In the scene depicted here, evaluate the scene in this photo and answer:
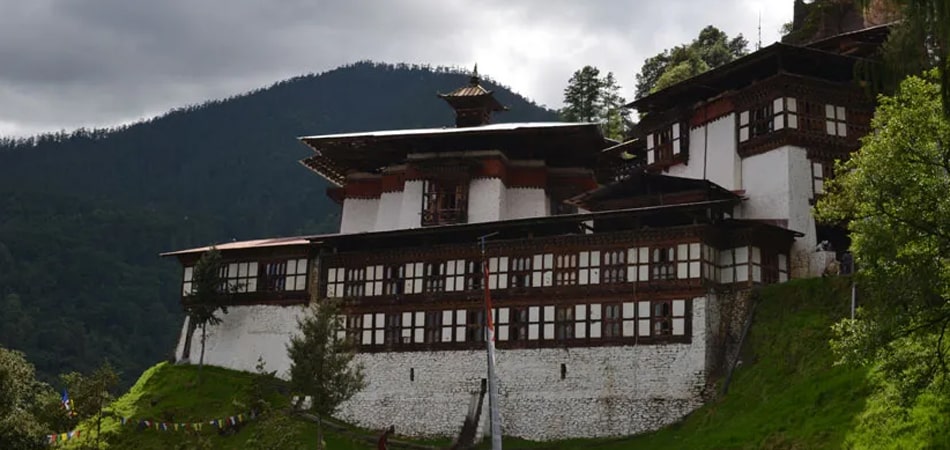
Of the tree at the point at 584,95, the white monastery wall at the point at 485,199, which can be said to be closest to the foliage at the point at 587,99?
the tree at the point at 584,95

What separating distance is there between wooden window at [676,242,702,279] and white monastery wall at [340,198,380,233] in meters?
27.3

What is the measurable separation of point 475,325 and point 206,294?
16.2 m

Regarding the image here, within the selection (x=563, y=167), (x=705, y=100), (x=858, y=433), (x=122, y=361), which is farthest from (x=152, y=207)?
(x=858, y=433)

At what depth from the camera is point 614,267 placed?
50781 mm

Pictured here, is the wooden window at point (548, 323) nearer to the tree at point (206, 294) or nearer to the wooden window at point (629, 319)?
the wooden window at point (629, 319)

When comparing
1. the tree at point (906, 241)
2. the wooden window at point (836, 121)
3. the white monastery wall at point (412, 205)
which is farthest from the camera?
the white monastery wall at point (412, 205)

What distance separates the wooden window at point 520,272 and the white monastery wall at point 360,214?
1976 centimetres

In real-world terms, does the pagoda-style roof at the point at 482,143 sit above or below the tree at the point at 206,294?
above

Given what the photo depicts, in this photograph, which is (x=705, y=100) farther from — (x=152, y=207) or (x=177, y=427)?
(x=152, y=207)

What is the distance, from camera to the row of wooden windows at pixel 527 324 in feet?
161

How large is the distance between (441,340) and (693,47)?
5163 cm

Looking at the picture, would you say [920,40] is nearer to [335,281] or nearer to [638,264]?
[638,264]

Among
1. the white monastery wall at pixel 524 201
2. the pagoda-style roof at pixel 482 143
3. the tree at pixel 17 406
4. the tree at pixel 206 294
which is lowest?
the tree at pixel 17 406

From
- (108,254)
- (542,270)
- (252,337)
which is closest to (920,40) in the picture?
(542,270)
